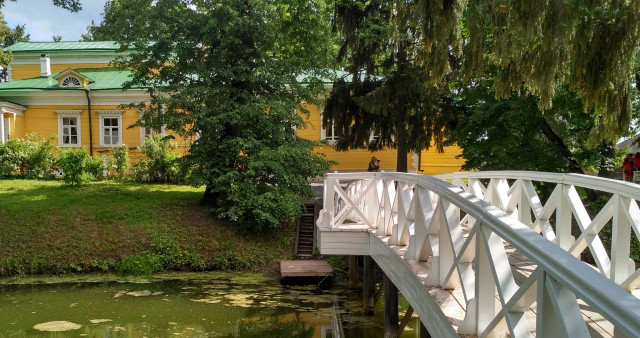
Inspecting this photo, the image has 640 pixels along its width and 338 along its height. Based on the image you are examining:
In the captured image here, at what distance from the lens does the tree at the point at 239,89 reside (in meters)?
17.0

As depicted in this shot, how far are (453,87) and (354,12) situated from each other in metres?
4.05

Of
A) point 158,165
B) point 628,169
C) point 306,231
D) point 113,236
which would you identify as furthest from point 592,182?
point 158,165

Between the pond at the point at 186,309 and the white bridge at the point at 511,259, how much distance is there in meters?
3.34

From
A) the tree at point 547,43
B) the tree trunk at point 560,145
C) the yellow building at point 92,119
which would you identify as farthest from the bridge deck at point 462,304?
the yellow building at point 92,119

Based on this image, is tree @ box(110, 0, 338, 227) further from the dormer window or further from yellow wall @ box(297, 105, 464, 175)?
the dormer window

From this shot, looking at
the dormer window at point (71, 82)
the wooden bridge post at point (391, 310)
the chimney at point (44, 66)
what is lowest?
the wooden bridge post at point (391, 310)

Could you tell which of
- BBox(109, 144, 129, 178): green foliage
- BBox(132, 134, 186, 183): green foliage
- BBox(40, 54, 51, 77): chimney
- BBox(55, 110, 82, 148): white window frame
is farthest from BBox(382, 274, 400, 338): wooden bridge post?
BBox(40, 54, 51, 77): chimney

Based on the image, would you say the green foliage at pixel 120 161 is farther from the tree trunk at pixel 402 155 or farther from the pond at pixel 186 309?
the tree trunk at pixel 402 155

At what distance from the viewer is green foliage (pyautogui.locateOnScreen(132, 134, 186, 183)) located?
22812mm

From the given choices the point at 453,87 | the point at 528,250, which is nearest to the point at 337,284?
the point at 453,87

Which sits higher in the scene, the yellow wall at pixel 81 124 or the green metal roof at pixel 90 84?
the green metal roof at pixel 90 84

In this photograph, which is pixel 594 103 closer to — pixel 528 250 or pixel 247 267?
pixel 528 250

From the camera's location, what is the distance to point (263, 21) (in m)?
17.6

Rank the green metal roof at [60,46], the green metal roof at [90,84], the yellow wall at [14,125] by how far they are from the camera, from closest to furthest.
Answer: the yellow wall at [14,125], the green metal roof at [90,84], the green metal roof at [60,46]
